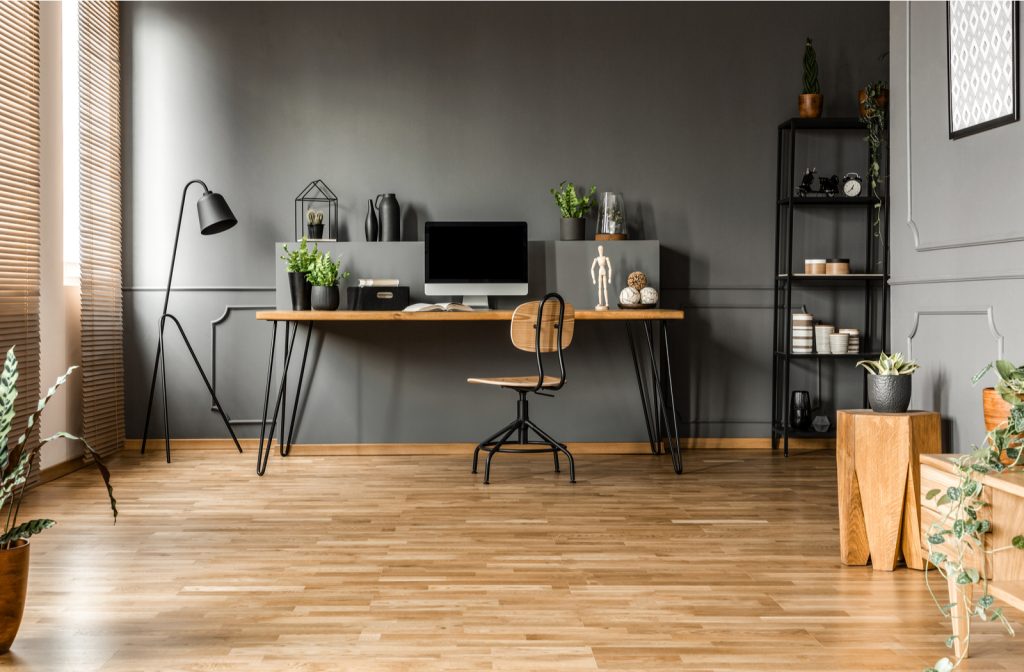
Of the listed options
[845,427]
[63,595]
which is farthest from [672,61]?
[63,595]

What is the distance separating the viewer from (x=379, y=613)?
235 centimetres

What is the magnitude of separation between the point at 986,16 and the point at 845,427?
4.60ft

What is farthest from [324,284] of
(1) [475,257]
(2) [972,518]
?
(2) [972,518]

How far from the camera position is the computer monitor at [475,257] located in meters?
5.01

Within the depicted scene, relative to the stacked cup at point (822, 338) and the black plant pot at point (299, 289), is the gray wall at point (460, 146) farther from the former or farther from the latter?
the black plant pot at point (299, 289)

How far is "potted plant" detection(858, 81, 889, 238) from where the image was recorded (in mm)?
5035

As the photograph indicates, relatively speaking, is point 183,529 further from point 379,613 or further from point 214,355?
point 214,355

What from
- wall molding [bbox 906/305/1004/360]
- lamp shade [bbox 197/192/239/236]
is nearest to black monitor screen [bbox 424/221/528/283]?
lamp shade [bbox 197/192/239/236]

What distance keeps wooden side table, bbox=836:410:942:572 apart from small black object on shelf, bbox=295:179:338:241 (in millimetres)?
3411

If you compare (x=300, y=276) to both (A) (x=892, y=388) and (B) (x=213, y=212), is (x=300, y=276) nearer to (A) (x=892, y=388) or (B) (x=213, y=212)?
(B) (x=213, y=212)

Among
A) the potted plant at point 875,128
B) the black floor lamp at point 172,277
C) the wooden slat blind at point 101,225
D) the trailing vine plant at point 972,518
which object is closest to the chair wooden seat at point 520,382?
the black floor lamp at point 172,277

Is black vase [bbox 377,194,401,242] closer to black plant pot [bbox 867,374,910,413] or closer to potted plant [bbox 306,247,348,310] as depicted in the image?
potted plant [bbox 306,247,348,310]

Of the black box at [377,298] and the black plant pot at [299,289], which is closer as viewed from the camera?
the black plant pot at [299,289]

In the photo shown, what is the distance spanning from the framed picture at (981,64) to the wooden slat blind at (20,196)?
3904 mm
